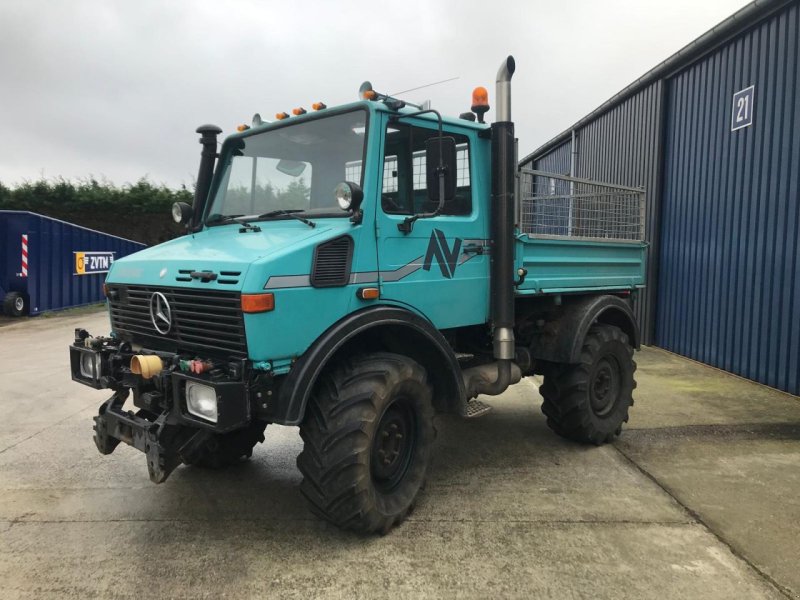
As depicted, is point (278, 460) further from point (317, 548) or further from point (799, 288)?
point (799, 288)

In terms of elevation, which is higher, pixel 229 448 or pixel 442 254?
pixel 442 254

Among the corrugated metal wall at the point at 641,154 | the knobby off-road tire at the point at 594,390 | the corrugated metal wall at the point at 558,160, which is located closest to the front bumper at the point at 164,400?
the knobby off-road tire at the point at 594,390

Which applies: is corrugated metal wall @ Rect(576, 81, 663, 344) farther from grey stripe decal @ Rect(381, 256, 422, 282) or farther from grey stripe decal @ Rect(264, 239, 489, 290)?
grey stripe decal @ Rect(381, 256, 422, 282)

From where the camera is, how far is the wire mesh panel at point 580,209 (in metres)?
4.76

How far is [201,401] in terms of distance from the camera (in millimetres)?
3000

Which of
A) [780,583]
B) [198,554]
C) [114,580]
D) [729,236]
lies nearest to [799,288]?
[729,236]

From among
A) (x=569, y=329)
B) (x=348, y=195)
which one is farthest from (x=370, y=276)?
(x=569, y=329)

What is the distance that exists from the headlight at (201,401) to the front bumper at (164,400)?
2 centimetres

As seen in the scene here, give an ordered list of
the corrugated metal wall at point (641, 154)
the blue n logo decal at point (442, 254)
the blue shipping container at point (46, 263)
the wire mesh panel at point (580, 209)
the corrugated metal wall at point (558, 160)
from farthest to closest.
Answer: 1. the corrugated metal wall at point (558, 160)
2. the blue shipping container at point (46, 263)
3. the corrugated metal wall at point (641, 154)
4. the wire mesh panel at point (580, 209)
5. the blue n logo decal at point (442, 254)

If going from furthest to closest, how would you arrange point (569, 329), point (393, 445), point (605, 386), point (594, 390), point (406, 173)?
point (605, 386) → point (594, 390) → point (569, 329) → point (406, 173) → point (393, 445)

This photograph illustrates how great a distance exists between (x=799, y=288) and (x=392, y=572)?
229 inches

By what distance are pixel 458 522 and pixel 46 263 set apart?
1383cm

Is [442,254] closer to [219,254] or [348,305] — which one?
[348,305]

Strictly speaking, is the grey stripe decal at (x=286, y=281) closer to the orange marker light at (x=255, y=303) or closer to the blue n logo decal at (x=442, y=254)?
the orange marker light at (x=255, y=303)
